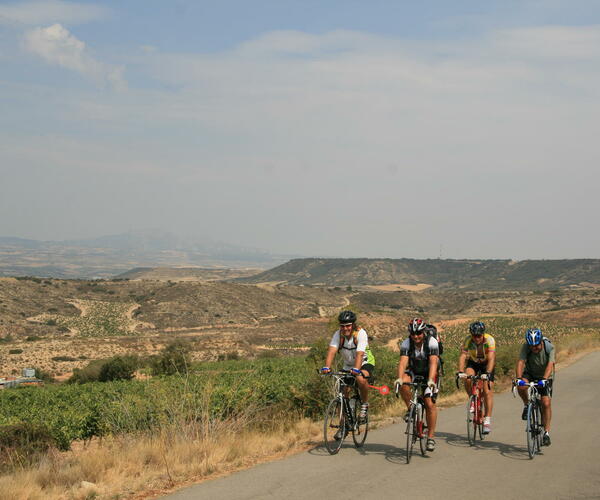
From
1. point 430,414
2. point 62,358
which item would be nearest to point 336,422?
point 430,414

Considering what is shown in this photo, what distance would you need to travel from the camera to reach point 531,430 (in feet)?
28.9

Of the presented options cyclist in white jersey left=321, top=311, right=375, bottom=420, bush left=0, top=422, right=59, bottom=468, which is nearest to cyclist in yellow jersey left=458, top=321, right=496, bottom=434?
cyclist in white jersey left=321, top=311, right=375, bottom=420

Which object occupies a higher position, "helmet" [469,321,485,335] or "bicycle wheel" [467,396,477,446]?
"helmet" [469,321,485,335]

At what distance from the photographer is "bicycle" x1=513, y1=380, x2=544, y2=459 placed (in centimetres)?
875

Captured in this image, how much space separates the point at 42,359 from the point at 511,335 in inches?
1558

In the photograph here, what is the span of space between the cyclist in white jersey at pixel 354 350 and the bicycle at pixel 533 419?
224 cm

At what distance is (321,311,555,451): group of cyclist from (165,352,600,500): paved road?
1.82 ft

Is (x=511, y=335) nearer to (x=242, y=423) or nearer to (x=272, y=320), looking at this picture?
(x=272, y=320)

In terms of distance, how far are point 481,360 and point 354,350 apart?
228 centimetres

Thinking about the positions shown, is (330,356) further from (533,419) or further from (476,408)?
(533,419)

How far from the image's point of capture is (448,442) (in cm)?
993

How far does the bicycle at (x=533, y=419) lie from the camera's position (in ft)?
28.7

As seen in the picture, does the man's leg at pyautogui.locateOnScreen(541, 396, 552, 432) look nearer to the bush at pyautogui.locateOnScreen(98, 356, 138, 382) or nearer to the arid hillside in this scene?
the bush at pyautogui.locateOnScreen(98, 356, 138, 382)

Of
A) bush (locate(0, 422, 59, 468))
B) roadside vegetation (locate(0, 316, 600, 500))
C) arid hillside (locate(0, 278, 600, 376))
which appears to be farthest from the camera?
arid hillside (locate(0, 278, 600, 376))
